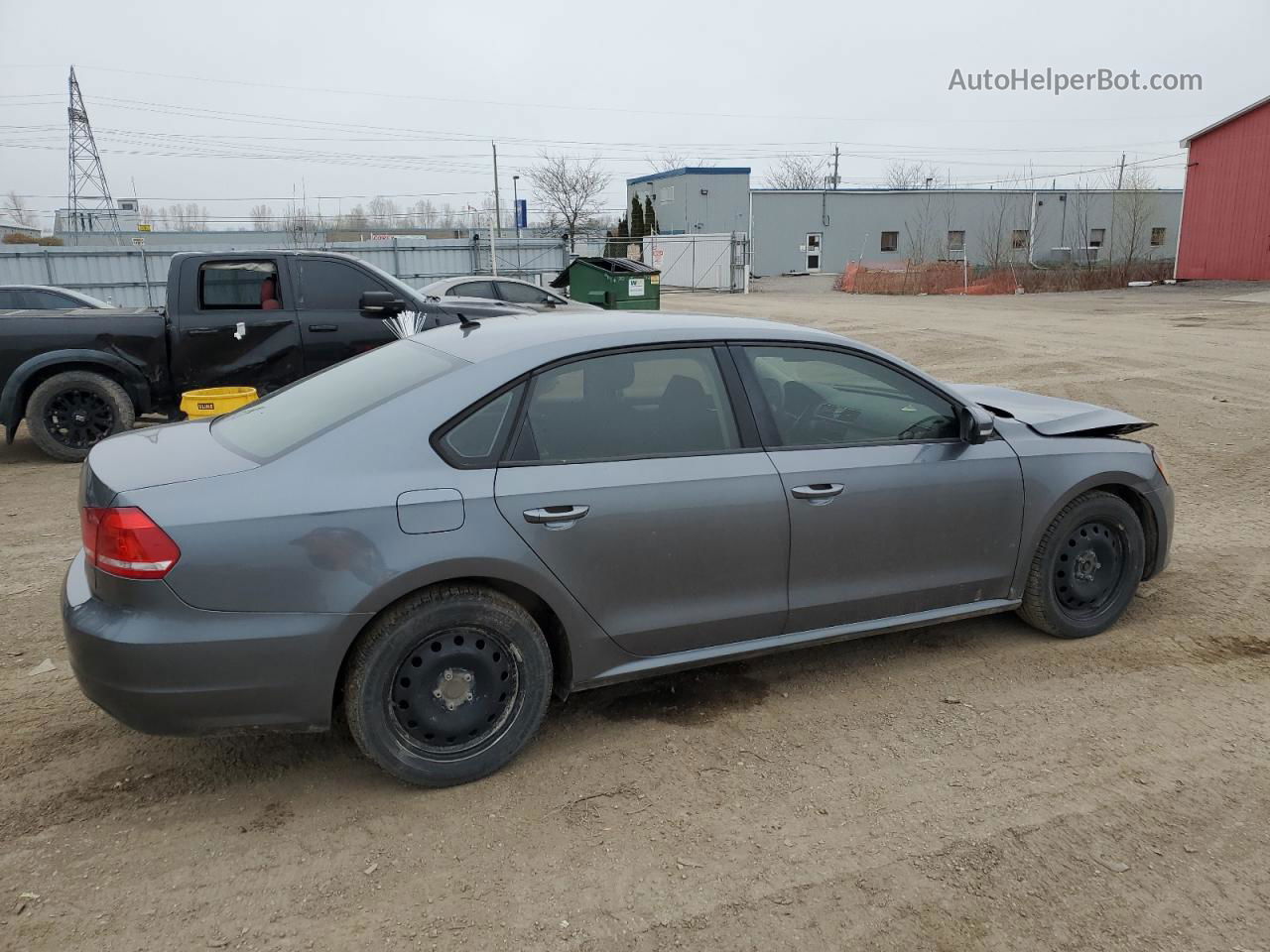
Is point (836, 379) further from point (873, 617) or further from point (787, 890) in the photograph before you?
point (787, 890)

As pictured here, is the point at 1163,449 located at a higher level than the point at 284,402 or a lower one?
lower

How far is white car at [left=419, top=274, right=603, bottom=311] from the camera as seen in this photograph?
14789 millimetres

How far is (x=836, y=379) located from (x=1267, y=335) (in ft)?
52.5

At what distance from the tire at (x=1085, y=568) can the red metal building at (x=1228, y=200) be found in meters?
33.2

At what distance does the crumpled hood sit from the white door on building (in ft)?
163

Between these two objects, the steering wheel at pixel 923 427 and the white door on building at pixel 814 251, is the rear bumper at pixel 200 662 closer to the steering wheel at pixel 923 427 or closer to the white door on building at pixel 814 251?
the steering wheel at pixel 923 427

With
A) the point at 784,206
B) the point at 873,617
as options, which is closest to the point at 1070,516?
the point at 873,617

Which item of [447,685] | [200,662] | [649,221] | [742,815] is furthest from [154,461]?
[649,221]

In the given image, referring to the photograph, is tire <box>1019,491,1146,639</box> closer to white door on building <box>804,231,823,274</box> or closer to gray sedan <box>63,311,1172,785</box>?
gray sedan <box>63,311,1172,785</box>

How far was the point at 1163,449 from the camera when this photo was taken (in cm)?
825

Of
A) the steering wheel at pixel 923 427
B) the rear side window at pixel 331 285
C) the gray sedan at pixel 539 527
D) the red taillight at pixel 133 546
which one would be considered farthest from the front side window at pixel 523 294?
the red taillight at pixel 133 546

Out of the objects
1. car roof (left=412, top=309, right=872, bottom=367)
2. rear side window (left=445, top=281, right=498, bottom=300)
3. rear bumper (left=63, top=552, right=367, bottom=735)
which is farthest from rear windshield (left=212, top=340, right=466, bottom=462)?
rear side window (left=445, top=281, right=498, bottom=300)

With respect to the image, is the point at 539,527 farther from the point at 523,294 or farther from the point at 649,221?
the point at 649,221

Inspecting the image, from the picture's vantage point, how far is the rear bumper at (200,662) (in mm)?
2885
